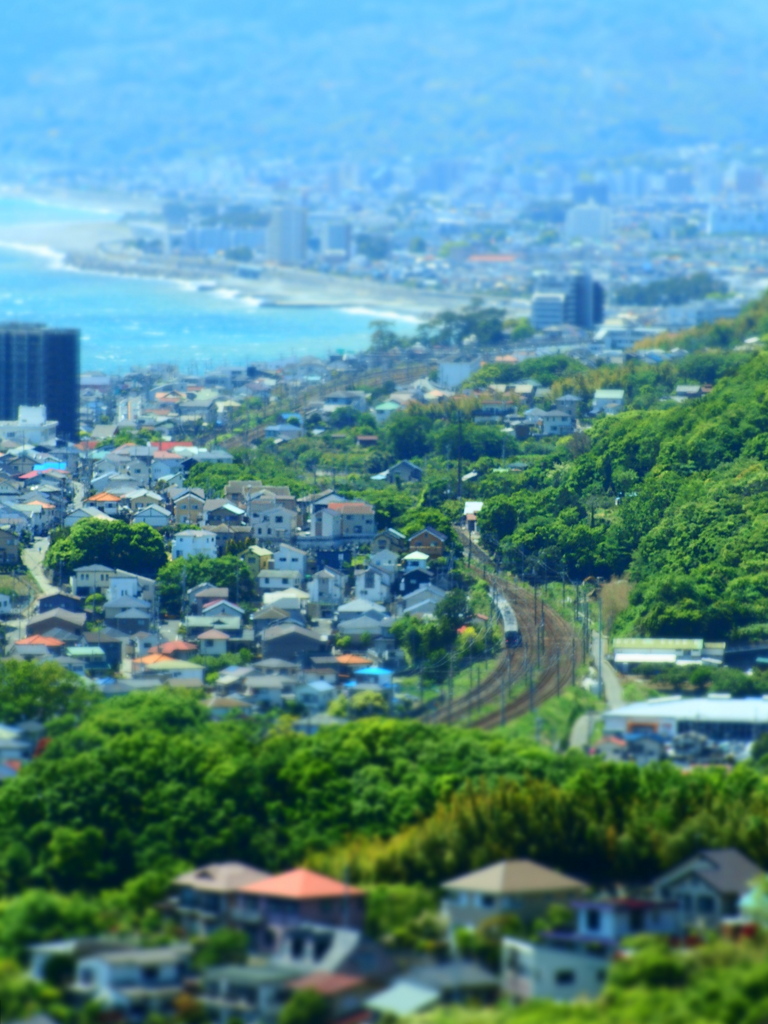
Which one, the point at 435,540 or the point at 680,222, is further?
the point at 680,222

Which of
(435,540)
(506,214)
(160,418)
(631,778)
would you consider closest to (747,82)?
(506,214)

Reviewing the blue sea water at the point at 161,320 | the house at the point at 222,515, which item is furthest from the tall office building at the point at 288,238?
the house at the point at 222,515

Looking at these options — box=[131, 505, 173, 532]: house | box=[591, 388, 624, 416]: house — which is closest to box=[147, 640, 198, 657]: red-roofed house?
box=[131, 505, 173, 532]: house

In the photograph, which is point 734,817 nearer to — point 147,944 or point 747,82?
point 147,944

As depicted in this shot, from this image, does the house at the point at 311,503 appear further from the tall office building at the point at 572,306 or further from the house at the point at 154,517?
the tall office building at the point at 572,306

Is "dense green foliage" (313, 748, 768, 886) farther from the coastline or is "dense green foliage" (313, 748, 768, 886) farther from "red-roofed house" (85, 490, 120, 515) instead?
the coastline
